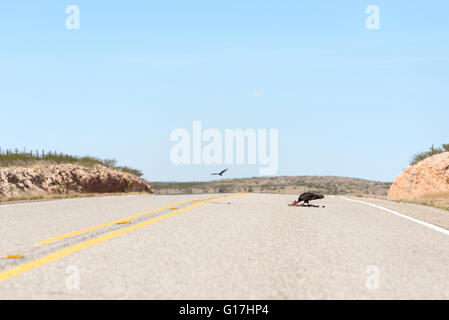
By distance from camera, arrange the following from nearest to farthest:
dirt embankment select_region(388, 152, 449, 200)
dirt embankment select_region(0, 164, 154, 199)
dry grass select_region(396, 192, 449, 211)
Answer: dry grass select_region(396, 192, 449, 211) < dirt embankment select_region(0, 164, 154, 199) < dirt embankment select_region(388, 152, 449, 200)

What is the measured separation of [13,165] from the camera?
26875 millimetres

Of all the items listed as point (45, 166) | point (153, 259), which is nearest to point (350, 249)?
point (153, 259)

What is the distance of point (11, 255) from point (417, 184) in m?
24.0

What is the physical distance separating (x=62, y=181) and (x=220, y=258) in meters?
22.2

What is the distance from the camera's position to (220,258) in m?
7.20

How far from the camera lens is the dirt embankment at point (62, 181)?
24438mm

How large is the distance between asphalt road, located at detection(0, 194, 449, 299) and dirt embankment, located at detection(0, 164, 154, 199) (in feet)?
42.5

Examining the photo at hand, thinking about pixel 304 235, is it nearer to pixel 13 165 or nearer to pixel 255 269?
pixel 255 269

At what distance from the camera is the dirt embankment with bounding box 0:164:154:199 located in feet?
80.2
